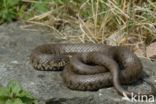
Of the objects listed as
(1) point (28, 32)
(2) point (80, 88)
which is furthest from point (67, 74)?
(1) point (28, 32)

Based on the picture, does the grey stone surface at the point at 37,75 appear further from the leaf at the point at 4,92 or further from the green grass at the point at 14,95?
the leaf at the point at 4,92

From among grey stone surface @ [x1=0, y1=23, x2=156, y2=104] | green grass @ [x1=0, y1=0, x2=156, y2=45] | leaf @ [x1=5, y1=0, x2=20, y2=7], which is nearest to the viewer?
grey stone surface @ [x1=0, y1=23, x2=156, y2=104]

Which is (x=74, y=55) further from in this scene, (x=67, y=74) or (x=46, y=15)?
(x=46, y=15)

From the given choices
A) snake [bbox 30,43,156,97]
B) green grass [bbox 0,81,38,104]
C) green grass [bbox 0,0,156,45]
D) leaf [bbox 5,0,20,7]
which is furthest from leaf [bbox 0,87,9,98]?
leaf [bbox 5,0,20,7]

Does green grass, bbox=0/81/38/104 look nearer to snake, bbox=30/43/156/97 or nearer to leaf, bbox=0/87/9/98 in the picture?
leaf, bbox=0/87/9/98

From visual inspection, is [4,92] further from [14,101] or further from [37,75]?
[37,75]
